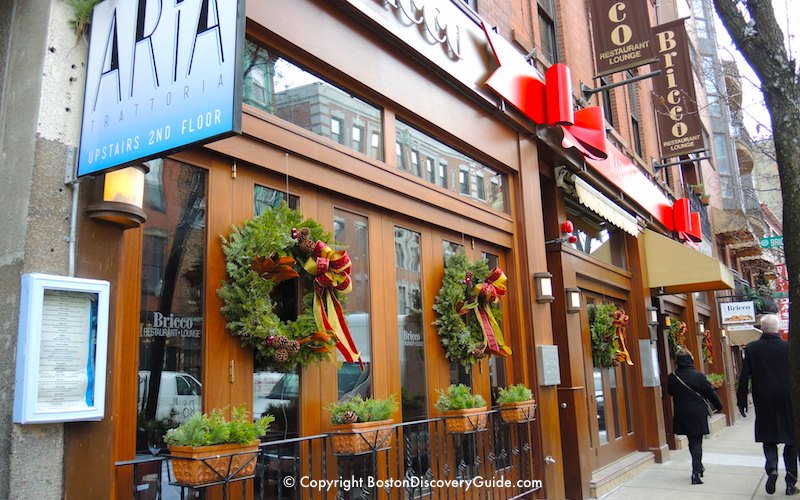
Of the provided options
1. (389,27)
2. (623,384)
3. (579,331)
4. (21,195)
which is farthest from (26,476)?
(623,384)

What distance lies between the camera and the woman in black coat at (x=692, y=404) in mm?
8547

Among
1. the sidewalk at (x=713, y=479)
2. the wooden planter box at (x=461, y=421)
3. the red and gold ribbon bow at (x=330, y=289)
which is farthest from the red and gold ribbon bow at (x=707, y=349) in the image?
the red and gold ribbon bow at (x=330, y=289)

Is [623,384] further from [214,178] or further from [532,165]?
[214,178]

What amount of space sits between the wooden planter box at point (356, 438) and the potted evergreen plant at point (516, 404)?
7.12 ft

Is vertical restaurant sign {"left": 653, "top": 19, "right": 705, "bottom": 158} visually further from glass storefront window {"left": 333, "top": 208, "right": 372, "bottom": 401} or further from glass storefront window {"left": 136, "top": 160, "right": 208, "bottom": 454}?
glass storefront window {"left": 136, "top": 160, "right": 208, "bottom": 454}

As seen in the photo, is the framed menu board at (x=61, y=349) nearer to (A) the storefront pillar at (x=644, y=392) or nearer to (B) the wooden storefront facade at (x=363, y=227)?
(B) the wooden storefront facade at (x=363, y=227)

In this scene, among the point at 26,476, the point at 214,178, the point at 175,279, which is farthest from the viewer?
the point at 214,178

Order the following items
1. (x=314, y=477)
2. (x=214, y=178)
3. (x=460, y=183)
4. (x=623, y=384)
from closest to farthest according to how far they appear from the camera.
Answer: (x=214, y=178) < (x=314, y=477) < (x=460, y=183) < (x=623, y=384)

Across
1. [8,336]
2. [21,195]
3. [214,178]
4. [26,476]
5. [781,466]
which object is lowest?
[781,466]

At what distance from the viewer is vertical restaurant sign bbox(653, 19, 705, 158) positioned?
13.9m

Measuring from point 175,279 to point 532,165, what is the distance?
5.22 meters

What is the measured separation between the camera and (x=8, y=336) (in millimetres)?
2898

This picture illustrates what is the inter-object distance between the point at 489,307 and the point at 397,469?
76.7 inches

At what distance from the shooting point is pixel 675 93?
568 inches
